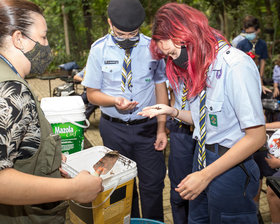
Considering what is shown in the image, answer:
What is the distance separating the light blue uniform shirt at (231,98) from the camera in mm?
1452

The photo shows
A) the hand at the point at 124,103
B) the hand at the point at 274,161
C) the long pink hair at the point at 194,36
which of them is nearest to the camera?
the long pink hair at the point at 194,36

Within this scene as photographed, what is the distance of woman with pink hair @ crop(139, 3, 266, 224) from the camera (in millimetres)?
1477

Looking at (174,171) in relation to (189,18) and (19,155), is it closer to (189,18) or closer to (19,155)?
(189,18)

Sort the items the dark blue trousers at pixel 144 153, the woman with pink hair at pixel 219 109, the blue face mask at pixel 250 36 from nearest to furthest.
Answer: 1. the woman with pink hair at pixel 219 109
2. the dark blue trousers at pixel 144 153
3. the blue face mask at pixel 250 36

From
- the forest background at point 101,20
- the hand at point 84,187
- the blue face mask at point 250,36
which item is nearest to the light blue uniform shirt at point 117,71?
the hand at point 84,187

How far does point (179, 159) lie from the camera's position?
2486mm

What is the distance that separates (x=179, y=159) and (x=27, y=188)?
5.24ft

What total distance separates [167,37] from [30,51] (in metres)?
0.80

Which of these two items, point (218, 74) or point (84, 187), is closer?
point (84, 187)

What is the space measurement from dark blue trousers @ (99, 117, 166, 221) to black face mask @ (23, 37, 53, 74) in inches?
44.8

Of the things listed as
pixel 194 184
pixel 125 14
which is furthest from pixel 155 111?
pixel 125 14

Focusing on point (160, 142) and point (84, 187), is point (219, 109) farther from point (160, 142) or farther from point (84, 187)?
point (160, 142)

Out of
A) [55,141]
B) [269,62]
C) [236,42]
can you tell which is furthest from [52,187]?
[269,62]

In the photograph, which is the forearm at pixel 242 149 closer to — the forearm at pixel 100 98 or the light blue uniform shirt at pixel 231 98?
the light blue uniform shirt at pixel 231 98
